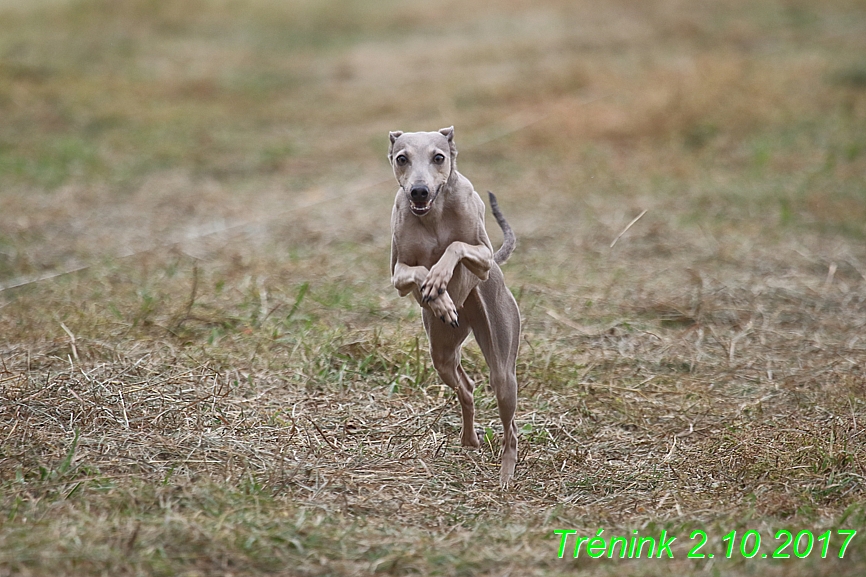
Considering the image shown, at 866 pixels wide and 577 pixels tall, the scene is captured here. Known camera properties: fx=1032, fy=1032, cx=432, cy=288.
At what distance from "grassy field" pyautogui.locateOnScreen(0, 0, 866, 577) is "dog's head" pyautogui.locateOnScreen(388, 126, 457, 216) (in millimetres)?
1180

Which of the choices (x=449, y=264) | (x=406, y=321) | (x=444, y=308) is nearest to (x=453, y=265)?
(x=449, y=264)

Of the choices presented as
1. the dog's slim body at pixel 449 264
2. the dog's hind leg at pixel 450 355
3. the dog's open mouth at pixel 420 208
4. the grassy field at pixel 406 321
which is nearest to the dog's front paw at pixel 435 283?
the dog's slim body at pixel 449 264

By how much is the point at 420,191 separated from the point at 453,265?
306 millimetres

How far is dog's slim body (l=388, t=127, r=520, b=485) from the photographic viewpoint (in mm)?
3871

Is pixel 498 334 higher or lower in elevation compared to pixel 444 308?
lower

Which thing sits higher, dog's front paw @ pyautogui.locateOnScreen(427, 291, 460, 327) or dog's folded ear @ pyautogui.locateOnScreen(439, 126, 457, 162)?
dog's folded ear @ pyautogui.locateOnScreen(439, 126, 457, 162)

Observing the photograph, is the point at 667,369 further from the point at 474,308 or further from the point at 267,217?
the point at 267,217

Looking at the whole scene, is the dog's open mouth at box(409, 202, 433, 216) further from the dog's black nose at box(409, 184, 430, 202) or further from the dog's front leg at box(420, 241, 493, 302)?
the dog's front leg at box(420, 241, 493, 302)

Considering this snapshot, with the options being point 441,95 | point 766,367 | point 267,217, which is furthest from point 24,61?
point 766,367

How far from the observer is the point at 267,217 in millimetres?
9141

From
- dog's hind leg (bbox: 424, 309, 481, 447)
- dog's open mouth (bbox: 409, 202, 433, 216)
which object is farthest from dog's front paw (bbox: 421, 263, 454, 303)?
dog's hind leg (bbox: 424, 309, 481, 447)

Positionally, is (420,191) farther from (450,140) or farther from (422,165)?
(450,140)

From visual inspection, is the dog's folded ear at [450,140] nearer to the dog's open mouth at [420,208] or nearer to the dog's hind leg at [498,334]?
the dog's open mouth at [420,208]

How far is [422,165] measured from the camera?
3.91m
